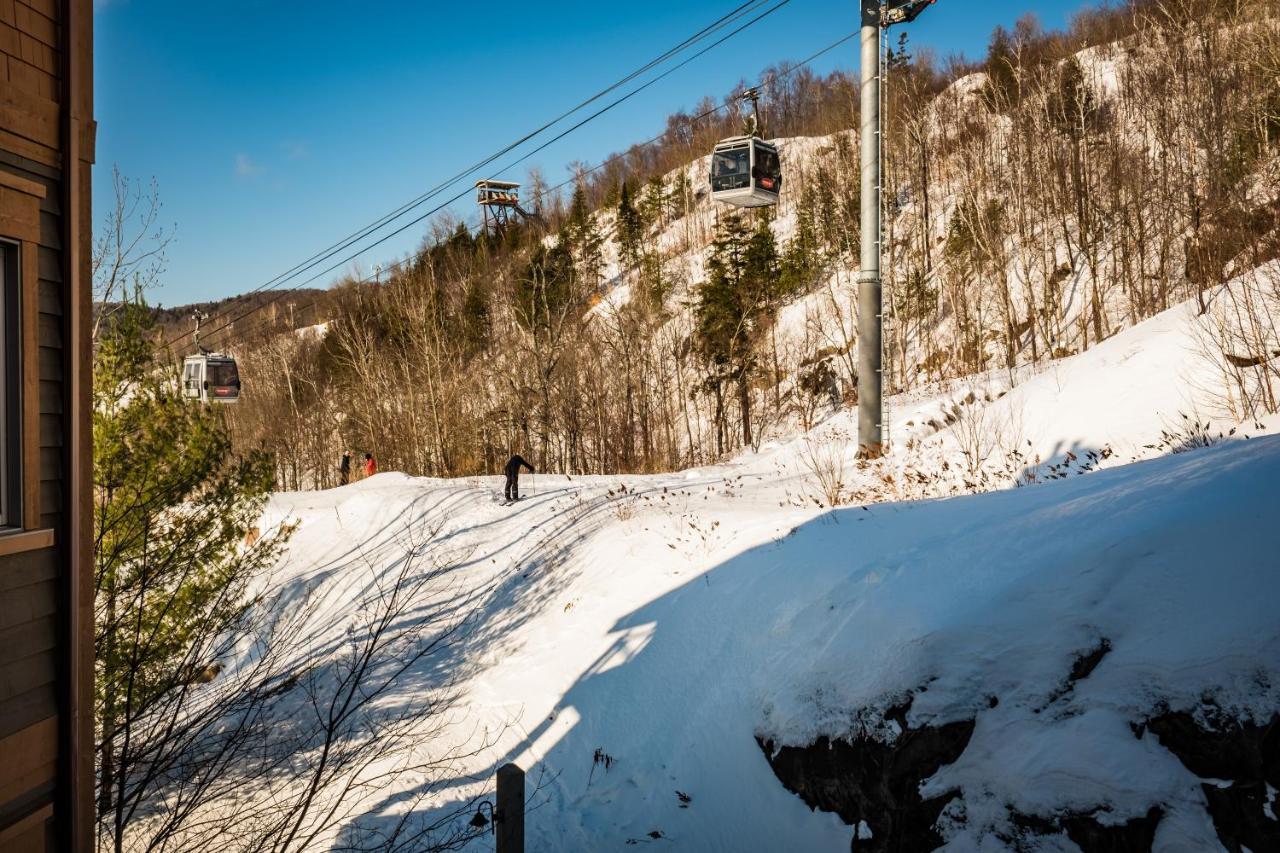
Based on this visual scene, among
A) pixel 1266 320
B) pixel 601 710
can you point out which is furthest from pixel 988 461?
pixel 601 710

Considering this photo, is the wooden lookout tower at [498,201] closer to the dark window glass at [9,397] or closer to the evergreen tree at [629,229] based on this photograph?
the evergreen tree at [629,229]

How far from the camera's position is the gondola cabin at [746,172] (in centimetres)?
1179

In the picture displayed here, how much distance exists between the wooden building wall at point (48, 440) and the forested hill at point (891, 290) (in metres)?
16.5

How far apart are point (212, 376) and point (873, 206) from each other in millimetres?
25666

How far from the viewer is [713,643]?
22.1 feet

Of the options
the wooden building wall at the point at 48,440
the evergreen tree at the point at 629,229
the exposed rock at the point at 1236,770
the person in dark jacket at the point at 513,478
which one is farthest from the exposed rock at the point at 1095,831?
the evergreen tree at the point at 629,229

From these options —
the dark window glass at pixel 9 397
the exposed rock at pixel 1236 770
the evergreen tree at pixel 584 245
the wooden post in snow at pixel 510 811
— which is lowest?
the wooden post in snow at pixel 510 811

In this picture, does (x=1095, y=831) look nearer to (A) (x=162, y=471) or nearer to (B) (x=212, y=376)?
(A) (x=162, y=471)

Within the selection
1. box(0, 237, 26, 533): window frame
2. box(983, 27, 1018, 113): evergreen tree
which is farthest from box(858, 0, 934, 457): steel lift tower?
box(983, 27, 1018, 113): evergreen tree

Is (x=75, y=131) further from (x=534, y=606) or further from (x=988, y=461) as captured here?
(x=988, y=461)

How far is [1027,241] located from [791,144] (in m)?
42.0

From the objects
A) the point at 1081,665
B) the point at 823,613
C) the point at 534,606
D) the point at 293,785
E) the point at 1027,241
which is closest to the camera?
the point at 1081,665

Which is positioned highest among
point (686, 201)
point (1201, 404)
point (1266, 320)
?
point (686, 201)

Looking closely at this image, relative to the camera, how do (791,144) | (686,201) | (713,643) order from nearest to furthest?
(713,643) < (686,201) < (791,144)
